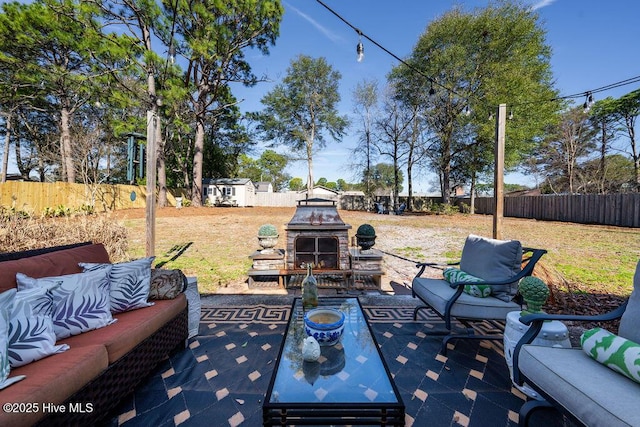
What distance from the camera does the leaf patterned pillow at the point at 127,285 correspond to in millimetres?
1997

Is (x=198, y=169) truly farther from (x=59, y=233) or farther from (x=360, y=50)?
(x=360, y=50)

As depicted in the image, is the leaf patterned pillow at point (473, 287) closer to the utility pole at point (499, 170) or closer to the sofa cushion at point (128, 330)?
the utility pole at point (499, 170)

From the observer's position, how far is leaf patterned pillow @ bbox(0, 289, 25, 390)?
1172 millimetres

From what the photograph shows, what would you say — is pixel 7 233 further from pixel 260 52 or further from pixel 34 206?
pixel 260 52

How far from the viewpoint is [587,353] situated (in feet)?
4.94

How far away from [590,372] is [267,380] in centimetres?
198

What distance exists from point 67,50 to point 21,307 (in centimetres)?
1662

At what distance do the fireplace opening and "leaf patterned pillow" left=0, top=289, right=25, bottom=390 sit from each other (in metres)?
2.88

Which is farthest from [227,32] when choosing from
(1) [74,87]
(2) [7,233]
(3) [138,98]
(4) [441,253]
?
(4) [441,253]

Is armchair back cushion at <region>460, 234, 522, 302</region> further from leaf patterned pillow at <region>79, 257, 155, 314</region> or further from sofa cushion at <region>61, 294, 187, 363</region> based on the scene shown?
leaf patterned pillow at <region>79, 257, 155, 314</region>

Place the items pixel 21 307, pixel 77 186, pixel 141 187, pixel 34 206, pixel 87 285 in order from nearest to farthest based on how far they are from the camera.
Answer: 1. pixel 21 307
2. pixel 87 285
3. pixel 34 206
4. pixel 77 186
5. pixel 141 187

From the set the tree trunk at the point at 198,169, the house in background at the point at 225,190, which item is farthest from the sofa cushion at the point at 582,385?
the house in background at the point at 225,190

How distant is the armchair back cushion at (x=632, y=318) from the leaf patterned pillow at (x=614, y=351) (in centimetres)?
18

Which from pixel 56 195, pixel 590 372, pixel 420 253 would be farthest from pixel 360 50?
pixel 56 195
